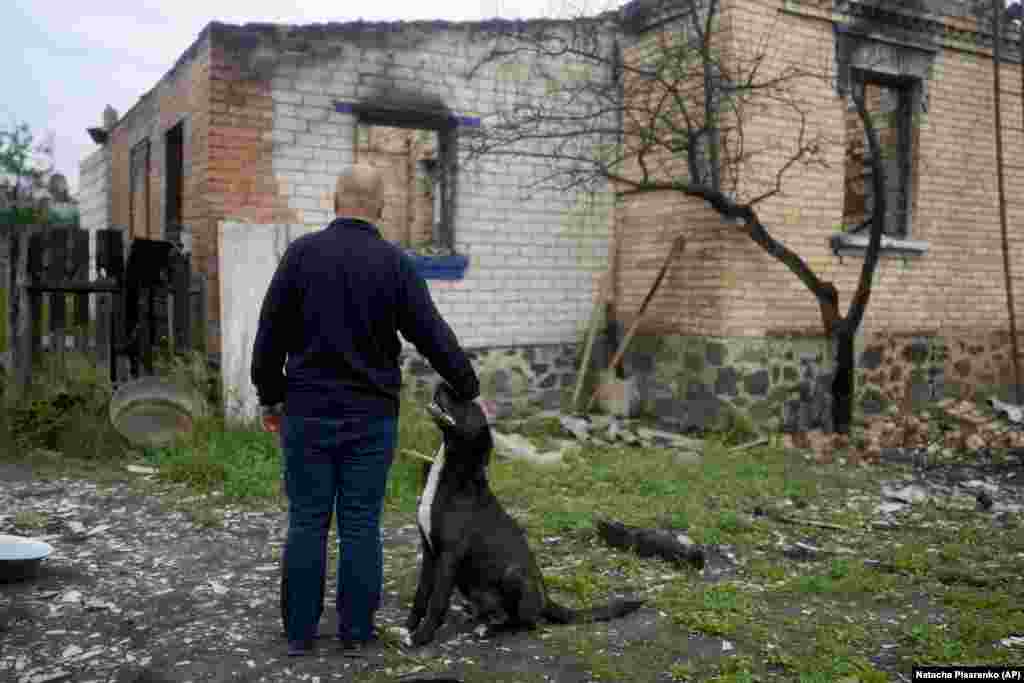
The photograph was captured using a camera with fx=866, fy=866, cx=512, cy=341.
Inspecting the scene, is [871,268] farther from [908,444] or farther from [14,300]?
[14,300]

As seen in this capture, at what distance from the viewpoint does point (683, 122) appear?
8.23 metres

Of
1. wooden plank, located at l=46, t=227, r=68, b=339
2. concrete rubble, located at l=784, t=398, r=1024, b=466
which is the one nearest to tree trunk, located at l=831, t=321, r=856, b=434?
concrete rubble, located at l=784, t=398, r=1024, b=466

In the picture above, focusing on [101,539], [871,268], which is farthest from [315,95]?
[871,268]

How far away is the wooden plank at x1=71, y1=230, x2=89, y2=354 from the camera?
7.11 m

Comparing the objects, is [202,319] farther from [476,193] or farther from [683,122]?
[683,122]

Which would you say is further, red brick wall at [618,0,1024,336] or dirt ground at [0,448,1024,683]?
red brick wall at [618,0,1024,336]

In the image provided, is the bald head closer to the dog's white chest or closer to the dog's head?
the dog's head

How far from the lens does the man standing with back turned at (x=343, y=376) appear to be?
3115 mm

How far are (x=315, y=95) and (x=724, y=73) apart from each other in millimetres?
3663

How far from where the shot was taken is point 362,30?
801 cm

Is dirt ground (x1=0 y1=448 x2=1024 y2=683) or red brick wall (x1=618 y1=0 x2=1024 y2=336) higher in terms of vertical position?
red brick wall (x1=618 y1=0 x2=1024 y2=336)

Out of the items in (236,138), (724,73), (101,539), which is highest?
(724,73)

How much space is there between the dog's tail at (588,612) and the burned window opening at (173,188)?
6.93 meters

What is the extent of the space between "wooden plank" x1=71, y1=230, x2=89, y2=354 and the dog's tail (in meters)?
5.31
